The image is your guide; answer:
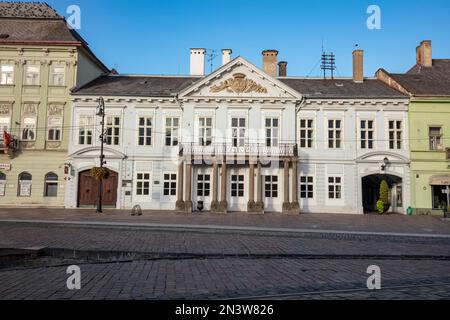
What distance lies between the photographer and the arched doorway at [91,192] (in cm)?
2705

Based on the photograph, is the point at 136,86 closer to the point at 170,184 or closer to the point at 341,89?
the point at 170,184

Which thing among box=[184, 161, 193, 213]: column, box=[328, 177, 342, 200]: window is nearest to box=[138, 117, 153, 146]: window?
box=[184, 161, 193, 213]: column

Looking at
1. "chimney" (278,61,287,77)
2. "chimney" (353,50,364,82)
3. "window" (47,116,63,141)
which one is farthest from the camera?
"chimney" (278,61,287,77)

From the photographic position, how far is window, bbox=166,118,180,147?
2756 cm

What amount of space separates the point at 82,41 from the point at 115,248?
77.6ft

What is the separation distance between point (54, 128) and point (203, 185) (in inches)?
459

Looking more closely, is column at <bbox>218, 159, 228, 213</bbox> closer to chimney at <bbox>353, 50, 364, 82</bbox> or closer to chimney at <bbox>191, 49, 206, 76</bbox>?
chimney at <bbox>191, 49, 206, 76</bbox>

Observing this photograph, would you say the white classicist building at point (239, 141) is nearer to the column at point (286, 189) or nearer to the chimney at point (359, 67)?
the column at point (286, 189)

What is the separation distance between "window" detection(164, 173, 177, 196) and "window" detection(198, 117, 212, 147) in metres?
3.15

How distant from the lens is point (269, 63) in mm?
31094

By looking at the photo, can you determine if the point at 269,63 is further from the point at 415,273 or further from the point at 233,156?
the point at 415,273

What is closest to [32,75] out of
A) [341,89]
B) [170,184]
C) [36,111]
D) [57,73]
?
[57,73]

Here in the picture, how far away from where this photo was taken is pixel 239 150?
26.6 m
